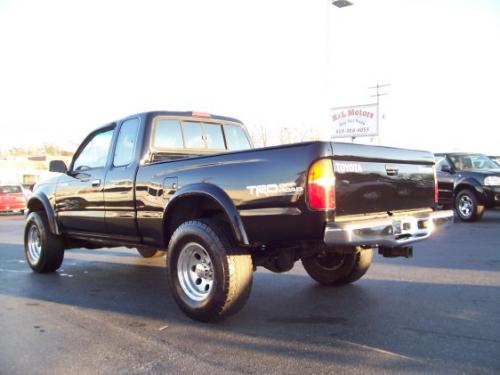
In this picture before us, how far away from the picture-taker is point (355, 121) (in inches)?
1500

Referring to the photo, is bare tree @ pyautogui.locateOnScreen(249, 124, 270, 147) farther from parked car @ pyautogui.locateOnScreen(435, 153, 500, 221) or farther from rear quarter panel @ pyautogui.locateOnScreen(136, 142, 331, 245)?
rear quarter panel @ pyautogui.locateOnScreen(136, 142, 331, 245)

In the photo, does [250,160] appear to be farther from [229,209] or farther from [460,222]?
[460,222]

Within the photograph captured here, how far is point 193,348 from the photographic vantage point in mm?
3826

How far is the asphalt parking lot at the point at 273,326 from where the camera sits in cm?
348

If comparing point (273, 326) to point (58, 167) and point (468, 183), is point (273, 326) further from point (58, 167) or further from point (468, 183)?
point (468, 183)

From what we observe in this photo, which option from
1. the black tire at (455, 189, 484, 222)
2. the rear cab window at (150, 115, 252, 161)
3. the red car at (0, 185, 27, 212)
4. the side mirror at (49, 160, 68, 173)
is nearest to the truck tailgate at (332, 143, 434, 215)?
the rear cab window at (150, 115, 252, 161)

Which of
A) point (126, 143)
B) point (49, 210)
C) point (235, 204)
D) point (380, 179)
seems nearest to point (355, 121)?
point (49, 210)

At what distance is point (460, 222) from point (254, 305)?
29.7ft

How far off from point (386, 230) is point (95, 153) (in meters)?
3.95

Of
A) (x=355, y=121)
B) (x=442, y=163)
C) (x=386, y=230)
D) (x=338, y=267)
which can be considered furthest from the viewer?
(x=355, y=121)

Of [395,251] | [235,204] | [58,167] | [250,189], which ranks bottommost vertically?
[395,251]

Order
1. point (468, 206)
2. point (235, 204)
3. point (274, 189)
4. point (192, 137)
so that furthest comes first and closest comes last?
point (468, 206)
point (192, 137)
point (235, 204)
point (274, 189)

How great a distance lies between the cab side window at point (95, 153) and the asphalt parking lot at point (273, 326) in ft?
4.92

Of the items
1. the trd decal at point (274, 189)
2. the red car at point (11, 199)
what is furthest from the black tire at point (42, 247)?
the red car at point (11, 199)
